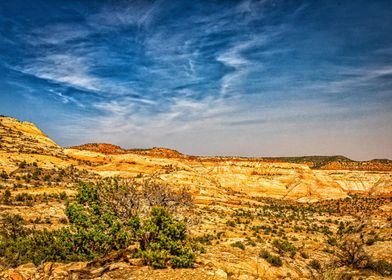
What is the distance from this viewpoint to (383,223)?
3244cm

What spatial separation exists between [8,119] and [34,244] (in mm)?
58746

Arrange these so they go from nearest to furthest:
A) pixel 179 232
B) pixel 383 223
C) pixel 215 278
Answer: pixel 215 278, pixel 179 232, pixel 383 223

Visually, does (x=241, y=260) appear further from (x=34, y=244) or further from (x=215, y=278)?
(x=34, y=244)

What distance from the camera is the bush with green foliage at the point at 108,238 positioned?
12.2 m

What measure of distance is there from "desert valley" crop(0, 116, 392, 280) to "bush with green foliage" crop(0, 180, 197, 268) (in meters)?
0.06

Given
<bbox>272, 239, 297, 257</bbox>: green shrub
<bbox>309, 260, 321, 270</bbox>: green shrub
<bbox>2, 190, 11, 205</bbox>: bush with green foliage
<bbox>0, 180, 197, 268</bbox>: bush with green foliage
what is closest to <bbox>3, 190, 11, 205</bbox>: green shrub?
<bbox>2, 190, 11, 205</bbox>: bush with green foliage

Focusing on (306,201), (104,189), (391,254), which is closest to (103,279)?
(104,189)

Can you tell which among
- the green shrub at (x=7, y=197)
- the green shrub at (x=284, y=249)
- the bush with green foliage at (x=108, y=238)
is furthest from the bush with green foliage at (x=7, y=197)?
the green shrub at (x=284, y=249)

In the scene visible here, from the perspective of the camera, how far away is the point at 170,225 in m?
12.9

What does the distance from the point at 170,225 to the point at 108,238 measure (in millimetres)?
3055

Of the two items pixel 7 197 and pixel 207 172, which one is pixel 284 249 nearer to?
pixel 7 197

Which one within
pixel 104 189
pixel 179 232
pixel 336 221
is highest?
pixel 104 189

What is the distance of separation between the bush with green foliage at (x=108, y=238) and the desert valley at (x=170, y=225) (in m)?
0.06

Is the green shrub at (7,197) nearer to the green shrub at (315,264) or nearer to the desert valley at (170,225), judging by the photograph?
the desert valley at (170,225)
